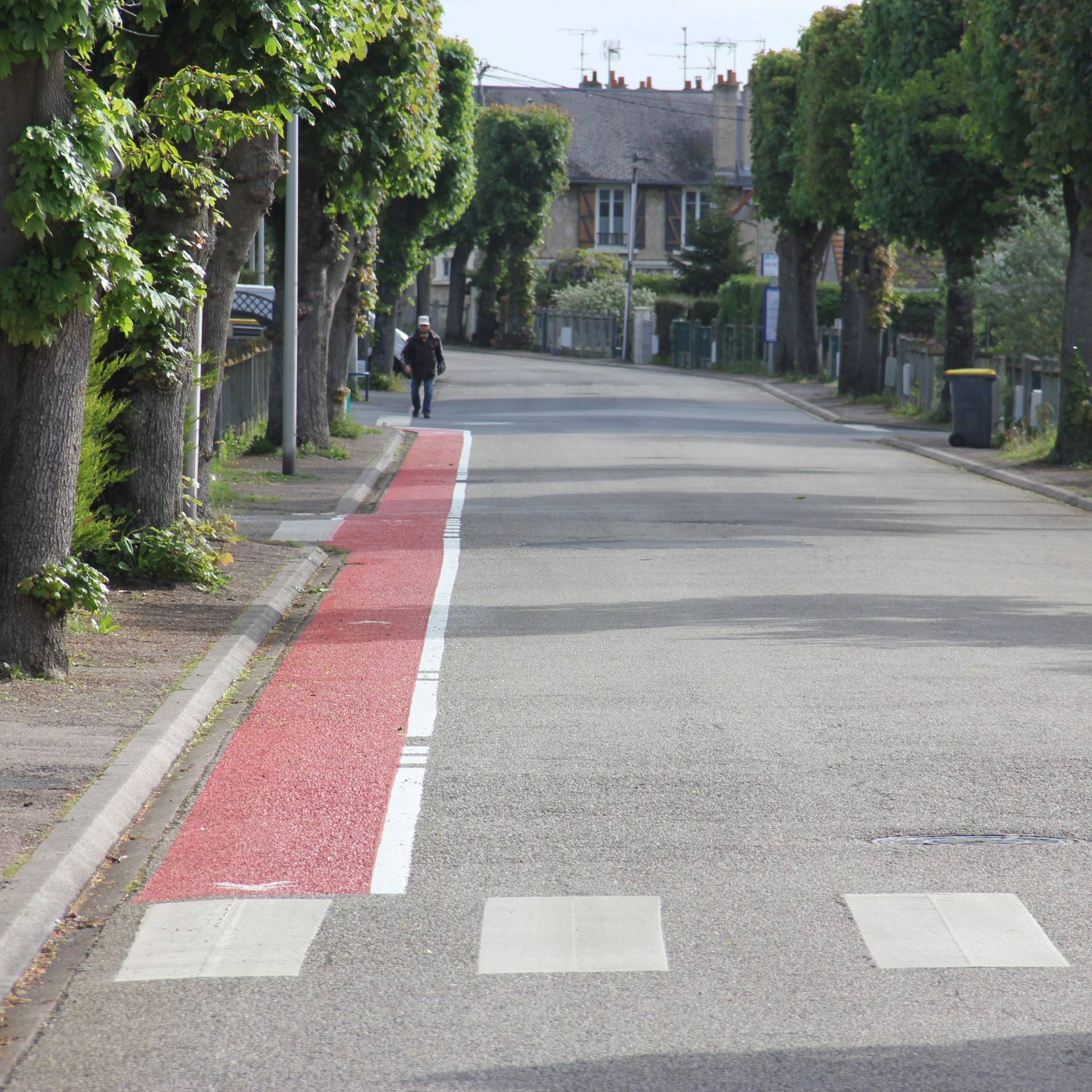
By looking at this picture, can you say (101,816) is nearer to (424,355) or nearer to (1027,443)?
(1027,443)

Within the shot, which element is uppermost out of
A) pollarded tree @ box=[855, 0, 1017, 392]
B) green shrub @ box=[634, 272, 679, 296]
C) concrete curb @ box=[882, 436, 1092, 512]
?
pollarded tree @ box=[855, 0, 1017, 392]

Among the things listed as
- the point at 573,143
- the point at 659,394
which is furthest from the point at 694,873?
the point at 573,143

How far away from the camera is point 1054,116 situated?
68.3 ft

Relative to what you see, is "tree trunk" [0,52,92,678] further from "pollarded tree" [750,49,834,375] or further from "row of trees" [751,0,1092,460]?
"pollarded tree" [750,49,834,375]

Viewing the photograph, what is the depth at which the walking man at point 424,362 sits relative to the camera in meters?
33.4

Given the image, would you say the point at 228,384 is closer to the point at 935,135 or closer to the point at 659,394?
the point at 935,135

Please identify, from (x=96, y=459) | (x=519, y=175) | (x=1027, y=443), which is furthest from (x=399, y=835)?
(x=519, y=175)

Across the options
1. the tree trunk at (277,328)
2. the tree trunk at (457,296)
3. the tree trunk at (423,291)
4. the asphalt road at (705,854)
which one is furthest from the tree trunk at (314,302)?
the tree trunk at (457,296)

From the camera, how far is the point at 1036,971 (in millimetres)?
4809

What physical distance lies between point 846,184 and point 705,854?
38293 millimetres

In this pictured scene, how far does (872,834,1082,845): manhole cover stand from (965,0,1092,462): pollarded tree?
16436 millimetres

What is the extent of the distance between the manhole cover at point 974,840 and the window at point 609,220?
3556 inches

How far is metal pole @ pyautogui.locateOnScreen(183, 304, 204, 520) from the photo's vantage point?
12.7 metres

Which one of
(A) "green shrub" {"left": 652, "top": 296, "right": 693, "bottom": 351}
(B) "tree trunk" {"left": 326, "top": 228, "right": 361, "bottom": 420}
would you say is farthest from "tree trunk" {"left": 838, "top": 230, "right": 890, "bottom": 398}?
(A) "green shrub" {"left": 652, "top": 296, "right": 693, "bottom": 351}
